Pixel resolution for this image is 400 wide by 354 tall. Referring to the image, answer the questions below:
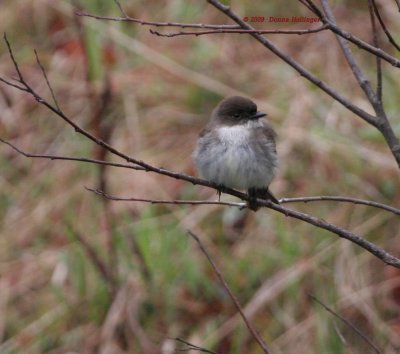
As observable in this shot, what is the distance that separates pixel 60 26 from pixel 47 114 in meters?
0.93

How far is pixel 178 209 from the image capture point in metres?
5.12

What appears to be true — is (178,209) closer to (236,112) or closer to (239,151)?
(236,112)

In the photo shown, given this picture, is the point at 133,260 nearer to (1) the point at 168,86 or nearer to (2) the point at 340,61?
(1) the point at 168,86

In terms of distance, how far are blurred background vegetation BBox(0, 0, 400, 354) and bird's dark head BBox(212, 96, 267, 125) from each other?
72 cm

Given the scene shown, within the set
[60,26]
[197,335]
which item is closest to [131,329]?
[197,335]

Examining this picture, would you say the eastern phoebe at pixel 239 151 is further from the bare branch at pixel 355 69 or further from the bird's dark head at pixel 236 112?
the bare branch at pixel 355 69

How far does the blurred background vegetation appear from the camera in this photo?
15.1 feet

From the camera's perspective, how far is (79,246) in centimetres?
487

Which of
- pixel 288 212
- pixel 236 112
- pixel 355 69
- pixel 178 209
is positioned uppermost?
pixel 178 209

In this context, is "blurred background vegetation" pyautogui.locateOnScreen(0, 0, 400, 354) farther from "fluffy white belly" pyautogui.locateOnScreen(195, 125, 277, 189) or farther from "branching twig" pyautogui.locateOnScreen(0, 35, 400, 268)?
"branching twig" pyautogui.locateOnScreen(0, 35, 400, 268)

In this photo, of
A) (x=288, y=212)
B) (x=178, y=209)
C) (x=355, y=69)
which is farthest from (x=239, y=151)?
(x=178, y=209)

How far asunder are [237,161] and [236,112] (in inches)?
14.1

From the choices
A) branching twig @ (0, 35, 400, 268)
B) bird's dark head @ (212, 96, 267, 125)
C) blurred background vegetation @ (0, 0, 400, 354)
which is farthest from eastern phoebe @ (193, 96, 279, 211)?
branching twig @ (0, 35, 400, 268)

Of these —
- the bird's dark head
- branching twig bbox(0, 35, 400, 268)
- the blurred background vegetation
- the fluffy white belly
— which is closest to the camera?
branching twig bbox(0, 35, 400, 268)
